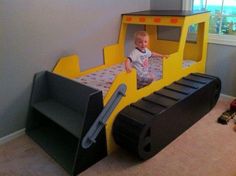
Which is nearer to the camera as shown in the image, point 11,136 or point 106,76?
point 11,136

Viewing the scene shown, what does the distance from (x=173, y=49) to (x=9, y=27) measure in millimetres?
1669

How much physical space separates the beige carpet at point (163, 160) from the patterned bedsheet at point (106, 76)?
540 millimetres

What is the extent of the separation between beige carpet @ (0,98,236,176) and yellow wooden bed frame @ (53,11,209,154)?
0.18m

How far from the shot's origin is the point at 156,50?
279 centimetres

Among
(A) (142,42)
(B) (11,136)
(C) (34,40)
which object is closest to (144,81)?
(A) (142,42)

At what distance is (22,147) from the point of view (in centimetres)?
180

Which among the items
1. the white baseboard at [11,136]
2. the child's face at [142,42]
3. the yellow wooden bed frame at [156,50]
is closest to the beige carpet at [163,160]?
the white baseboard at [11,136]

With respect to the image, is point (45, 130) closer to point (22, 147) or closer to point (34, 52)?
point (22, 147)

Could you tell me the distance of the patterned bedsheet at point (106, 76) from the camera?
1.97 metres

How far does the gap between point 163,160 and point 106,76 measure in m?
0.91

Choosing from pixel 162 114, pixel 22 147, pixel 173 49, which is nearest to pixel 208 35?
pixel 173 49

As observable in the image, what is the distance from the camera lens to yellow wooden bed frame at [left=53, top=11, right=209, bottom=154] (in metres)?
1.67

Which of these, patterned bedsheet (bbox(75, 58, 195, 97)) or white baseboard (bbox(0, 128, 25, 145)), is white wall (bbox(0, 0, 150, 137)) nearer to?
white baseboard (bbox(0, 128, 25, 145))

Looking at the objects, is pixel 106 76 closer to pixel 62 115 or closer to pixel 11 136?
pixel 62 115
